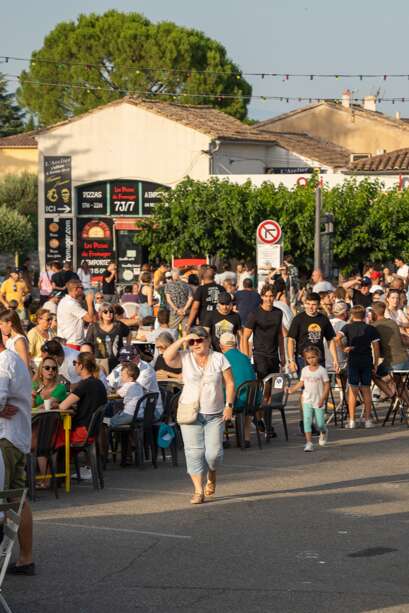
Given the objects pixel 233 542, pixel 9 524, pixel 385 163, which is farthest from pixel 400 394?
pixel 385 163

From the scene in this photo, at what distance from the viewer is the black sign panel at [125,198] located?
158 ft

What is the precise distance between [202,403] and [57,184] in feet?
118

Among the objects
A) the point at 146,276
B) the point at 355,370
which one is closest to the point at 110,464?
the point at 355,370

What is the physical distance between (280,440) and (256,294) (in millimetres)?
5264

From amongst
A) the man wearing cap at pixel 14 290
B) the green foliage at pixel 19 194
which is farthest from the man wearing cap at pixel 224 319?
the green foliage at pixel 19 194

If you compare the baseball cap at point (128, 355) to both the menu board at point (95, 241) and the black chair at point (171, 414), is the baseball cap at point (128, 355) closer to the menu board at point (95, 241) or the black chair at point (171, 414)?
the black chair at point (171, 414)

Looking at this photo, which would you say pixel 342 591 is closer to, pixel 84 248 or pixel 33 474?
pixel 33 474

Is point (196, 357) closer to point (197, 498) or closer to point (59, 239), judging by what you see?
point (197, 498)

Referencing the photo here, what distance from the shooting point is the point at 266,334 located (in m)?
17.0

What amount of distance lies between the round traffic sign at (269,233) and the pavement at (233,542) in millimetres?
11714

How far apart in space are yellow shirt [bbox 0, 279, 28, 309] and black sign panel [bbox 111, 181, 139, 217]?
22.2 m

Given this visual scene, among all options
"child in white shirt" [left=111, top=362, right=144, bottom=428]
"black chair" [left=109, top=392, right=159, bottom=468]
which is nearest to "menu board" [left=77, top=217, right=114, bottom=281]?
"child in white shirt" [left=111, top=362, right=144, bottom=428]

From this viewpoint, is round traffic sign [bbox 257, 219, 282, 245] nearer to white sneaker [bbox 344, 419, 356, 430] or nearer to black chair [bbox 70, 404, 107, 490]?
white sneaker [bbox 344, 419, 356, 430]

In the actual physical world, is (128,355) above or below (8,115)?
below
